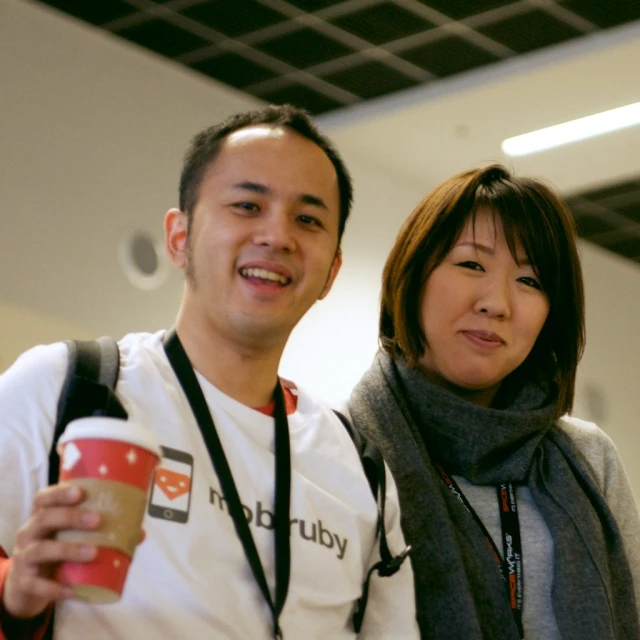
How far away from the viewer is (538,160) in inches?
276

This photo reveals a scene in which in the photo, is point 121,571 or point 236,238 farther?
point 236,238

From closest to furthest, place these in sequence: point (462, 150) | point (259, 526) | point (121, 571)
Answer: point (121, 571) → point (259, 526) → point (462, 150)

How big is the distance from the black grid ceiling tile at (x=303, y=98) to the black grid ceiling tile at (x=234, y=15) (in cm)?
69

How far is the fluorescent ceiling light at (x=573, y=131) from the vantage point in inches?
251

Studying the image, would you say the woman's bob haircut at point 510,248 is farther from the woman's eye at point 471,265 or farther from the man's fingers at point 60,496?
the man's fingers at point 60,496

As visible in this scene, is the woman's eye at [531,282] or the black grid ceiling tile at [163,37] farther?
the black grid ceiling tile at [163,37]

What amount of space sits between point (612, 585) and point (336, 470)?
744 millimetres

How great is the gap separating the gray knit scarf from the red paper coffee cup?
3.07ft

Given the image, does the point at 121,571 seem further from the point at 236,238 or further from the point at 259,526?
the point at 236,238

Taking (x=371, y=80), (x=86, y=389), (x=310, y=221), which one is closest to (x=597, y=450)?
(x=310, y=221)

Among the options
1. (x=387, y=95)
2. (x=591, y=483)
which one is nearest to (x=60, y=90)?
(x=387, y=95)

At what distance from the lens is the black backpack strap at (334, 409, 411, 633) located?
1874mm

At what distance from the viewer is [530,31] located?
5750 millimetres

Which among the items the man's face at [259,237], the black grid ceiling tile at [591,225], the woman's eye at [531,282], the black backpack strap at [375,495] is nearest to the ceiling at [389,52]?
the black grid ceiling tile at [591,225]
